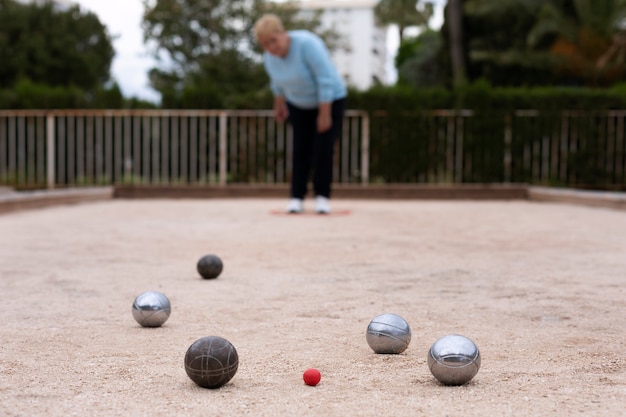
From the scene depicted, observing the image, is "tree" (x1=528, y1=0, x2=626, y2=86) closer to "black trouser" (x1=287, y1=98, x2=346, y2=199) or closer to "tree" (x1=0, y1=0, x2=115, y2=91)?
"black trouser" (x1=287, y1=98, x2=346, y2=199)

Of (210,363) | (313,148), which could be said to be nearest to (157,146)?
(313,148)

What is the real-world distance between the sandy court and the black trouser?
5.90ft

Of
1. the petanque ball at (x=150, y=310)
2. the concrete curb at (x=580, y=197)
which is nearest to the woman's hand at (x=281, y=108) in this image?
the concrete curb at (x=580, y=197)

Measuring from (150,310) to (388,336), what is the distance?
0.84m

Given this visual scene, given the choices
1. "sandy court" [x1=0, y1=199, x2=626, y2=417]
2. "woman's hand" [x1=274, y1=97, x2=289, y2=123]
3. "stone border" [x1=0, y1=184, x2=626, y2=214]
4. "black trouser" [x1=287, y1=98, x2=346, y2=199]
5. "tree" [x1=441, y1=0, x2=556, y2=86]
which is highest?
"tree" [x1=441, y1=0, x2=556, y2=86]

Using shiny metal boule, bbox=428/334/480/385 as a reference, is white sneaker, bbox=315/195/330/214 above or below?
below

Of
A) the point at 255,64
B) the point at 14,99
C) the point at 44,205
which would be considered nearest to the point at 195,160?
the point at 14,99

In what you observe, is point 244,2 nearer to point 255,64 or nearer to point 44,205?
point 255,64

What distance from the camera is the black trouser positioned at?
25.5 feet

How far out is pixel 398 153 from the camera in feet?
39.4

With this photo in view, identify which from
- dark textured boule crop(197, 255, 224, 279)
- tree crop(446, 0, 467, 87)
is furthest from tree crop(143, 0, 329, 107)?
dark textured boule crop(197, 255, 224, 279)

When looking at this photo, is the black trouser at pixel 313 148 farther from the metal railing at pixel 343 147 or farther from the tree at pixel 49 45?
the tree at pixel 49 45

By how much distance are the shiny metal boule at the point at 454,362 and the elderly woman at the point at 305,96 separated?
220 inches

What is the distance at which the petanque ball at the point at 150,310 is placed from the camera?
2695 millimetres
